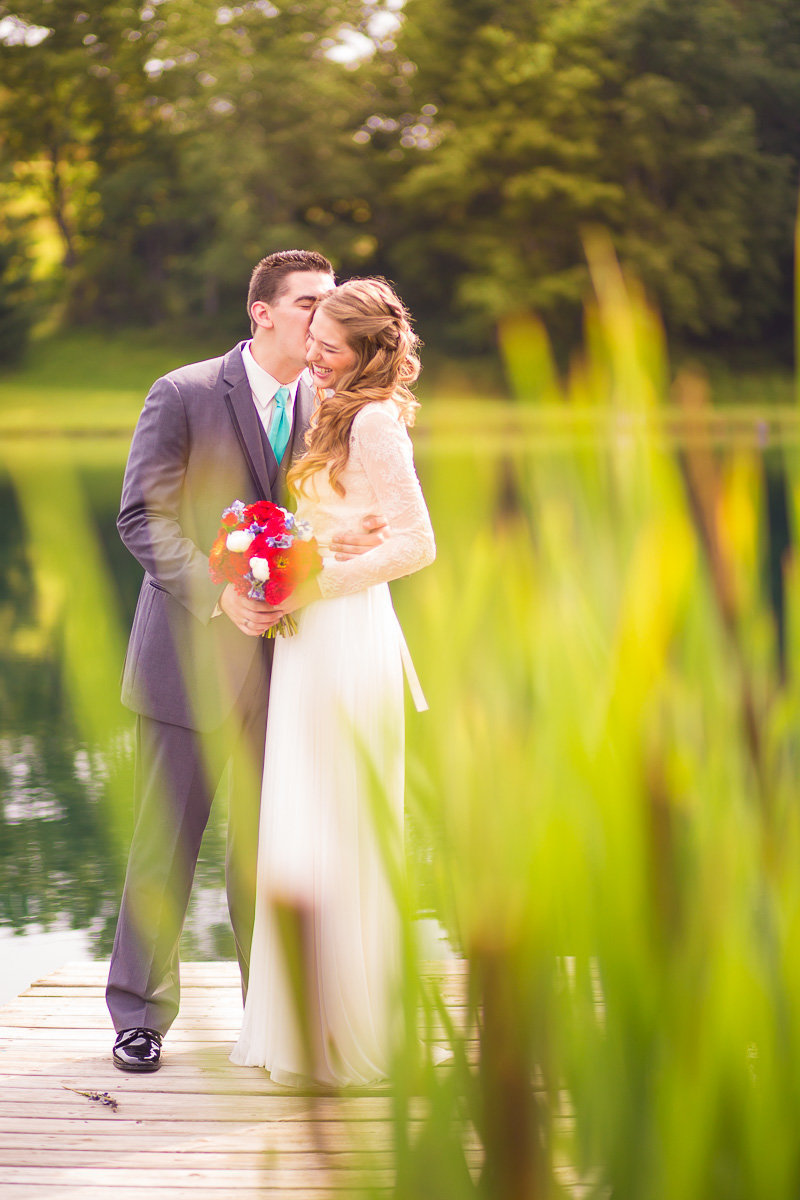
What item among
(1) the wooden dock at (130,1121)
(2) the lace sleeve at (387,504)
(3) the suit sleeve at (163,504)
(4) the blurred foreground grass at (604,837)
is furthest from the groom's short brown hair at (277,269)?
(4) the blurred foreground grass at (604,837)

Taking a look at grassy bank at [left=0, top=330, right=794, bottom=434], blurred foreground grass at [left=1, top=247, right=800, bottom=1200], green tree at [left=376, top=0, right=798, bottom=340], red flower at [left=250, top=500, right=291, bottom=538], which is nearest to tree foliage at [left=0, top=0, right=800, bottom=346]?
green tree at [left=376, top=0, right=798, bottom=340]

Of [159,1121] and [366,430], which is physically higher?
[366,430]

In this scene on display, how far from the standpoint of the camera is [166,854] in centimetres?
308

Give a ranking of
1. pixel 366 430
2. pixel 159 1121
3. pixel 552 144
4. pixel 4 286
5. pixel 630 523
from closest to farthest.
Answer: pixel 630 523 < pixel 159 1121 < pixel 366 430 < pixel 4 286 < pixel 552 144

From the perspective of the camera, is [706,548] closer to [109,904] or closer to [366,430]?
[366,430]

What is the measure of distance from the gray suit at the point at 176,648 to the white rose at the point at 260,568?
0.26 m

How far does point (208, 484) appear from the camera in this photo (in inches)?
125

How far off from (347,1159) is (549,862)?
0.29 metres

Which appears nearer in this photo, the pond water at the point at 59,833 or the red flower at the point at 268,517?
the pond water at the point at 59,833

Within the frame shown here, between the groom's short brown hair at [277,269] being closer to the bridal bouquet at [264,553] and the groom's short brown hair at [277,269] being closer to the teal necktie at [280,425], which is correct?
the teal necktie at [280,425]

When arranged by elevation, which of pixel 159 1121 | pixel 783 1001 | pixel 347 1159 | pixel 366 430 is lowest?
pixel 159 1121

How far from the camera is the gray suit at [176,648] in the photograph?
3020 mm

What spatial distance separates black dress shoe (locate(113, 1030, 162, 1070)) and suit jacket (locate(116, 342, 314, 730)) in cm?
70

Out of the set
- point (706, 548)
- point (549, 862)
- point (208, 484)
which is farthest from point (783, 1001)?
point (208, 484)
